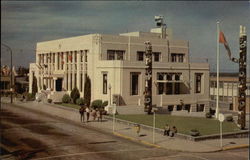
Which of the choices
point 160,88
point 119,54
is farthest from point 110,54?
point 160,88

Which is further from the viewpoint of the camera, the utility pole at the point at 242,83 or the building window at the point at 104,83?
the building window at the point at 104,83

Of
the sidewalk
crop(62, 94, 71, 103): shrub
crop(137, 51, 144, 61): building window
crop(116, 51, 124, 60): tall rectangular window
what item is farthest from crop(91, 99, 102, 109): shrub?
crop(137, 51, 144, 61): building window

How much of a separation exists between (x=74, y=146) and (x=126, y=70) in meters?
23.7

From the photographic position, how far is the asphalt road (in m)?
21.6

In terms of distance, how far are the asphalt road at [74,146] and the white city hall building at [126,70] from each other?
13280 millimetres

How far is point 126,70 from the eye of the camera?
46.8m

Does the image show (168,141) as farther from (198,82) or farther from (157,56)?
(157,56)

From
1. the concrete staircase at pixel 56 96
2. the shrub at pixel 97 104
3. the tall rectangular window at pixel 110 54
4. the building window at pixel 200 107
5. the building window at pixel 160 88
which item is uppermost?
the tall rectangular window at pixel 110 54

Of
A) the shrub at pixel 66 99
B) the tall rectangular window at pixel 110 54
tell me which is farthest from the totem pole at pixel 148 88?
the shrub at pixel 66 99

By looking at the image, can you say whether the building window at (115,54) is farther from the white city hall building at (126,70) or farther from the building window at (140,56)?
the building window at (140,56)

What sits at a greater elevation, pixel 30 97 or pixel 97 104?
pixel 30 97

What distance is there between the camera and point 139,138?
93.7ft

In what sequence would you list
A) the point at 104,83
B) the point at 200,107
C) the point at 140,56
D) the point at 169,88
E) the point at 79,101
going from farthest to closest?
the point at 200,107
the point at 140,56
the point at 169,88
the point at 79,101
the point at 104,83

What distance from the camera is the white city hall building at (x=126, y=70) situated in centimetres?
4750
